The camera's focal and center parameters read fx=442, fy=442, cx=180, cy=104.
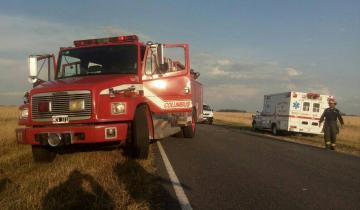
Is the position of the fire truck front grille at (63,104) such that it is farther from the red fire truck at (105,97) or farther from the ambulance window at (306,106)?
the ambulance window at (306,106)

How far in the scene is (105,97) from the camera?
360 inches

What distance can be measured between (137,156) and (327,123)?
9653mm

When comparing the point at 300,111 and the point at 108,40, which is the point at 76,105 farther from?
the point at 300,111

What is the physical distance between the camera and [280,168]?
364 inches

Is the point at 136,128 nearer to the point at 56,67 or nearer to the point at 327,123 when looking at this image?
the point at 56,67

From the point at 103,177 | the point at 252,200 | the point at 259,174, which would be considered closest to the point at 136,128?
the point at 103,177

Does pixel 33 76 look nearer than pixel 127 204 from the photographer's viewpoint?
No

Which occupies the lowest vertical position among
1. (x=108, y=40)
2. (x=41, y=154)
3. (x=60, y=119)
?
(x=41, y=154)

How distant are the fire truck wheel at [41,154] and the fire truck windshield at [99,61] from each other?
6.38 feet

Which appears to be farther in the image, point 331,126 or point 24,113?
point 331,126

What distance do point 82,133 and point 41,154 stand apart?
5.63 feet

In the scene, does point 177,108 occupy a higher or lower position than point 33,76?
lower

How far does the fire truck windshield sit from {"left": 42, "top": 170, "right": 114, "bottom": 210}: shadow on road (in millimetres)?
3933

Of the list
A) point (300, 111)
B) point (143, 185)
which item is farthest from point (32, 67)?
point (300, 111)
